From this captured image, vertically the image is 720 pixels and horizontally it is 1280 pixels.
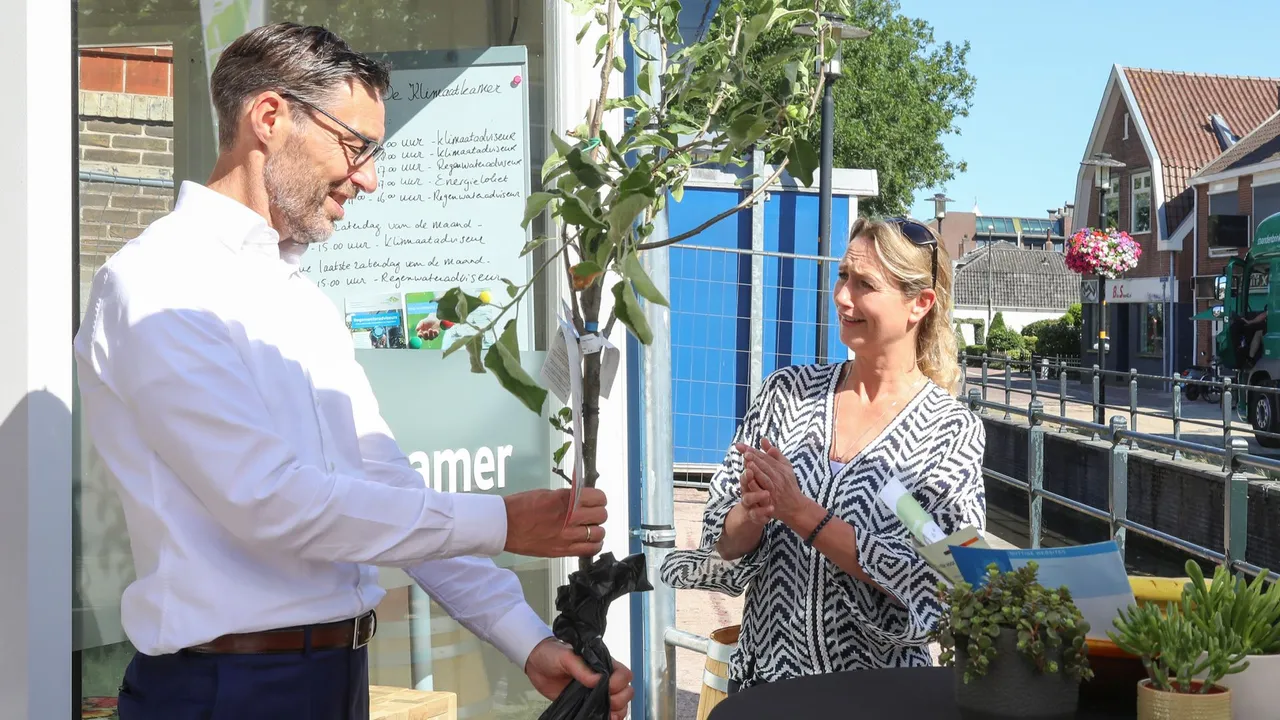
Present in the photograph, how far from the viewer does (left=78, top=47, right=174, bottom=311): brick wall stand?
2.39 m

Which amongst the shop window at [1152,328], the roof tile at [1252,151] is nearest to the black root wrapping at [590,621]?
the roof tile at [1252,151]

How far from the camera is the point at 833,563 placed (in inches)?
96.2

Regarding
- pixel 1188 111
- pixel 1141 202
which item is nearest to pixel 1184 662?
pixel 1141 202

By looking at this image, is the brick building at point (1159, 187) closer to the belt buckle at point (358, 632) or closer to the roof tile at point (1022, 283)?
the roof tile at point (1022, 283)

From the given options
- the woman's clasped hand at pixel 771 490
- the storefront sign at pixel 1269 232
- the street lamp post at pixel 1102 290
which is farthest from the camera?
the storefront sign at pixel 1269 232

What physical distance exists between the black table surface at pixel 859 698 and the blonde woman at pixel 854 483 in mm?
309

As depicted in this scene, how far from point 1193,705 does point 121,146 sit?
7.06 ft

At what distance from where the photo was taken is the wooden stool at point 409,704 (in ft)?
9.64

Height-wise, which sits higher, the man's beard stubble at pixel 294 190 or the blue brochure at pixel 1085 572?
the man's beard stubble at pixel 294 190

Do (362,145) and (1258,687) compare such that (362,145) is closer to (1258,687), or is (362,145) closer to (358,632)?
(358,632)

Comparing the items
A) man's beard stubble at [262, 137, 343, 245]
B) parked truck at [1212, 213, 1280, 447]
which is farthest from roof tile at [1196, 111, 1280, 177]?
man's beard stubble at [262, 137, 343, 245]

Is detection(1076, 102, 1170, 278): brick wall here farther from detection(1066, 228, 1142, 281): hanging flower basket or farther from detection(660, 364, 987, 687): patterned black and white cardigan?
detection(660, 364, 987, 687): patterned black and white cardigan

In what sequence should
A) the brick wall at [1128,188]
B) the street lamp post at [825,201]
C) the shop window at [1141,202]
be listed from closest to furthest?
the street lamp post at [825,201] → the brick wall at [1128,188] → the shop window at [1141,202]

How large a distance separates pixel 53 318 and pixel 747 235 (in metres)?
10.2
